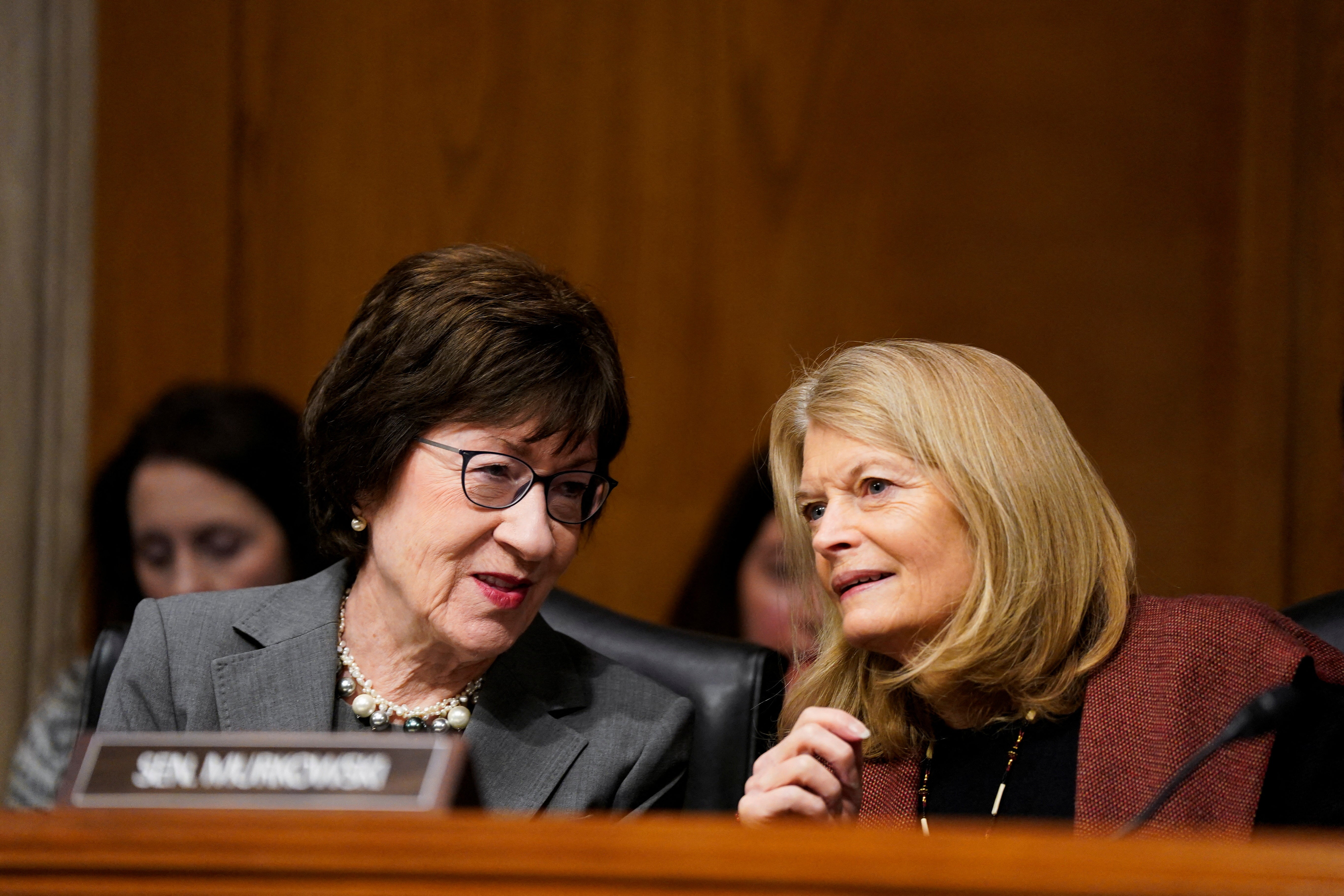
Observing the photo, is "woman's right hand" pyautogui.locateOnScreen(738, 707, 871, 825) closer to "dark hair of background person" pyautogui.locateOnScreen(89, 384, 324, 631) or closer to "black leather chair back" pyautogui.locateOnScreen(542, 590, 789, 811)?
"black leather chair back" pyautogui.locateOnScreen(542, 590, 789, 811)

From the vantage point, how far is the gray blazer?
5.58ft

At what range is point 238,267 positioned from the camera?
11.5 feet

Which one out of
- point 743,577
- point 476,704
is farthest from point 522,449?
point 743,577

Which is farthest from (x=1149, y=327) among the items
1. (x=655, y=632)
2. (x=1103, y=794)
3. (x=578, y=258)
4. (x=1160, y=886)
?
(x=1160, y=886)

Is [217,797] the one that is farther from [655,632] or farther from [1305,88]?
[1305,88]

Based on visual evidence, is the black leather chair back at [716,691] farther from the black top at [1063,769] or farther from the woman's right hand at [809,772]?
the woman's right hand at [809,772]

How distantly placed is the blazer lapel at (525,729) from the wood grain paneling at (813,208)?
1472mm

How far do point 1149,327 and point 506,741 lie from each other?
2.05 m

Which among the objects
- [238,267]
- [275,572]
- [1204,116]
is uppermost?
[1204,116]

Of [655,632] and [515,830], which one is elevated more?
[515,830]

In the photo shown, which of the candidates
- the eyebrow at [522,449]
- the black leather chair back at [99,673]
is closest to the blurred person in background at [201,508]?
the black leather chair back at [99,673]

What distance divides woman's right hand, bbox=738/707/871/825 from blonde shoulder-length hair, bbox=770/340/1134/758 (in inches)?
6.6

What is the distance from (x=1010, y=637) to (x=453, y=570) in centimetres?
68

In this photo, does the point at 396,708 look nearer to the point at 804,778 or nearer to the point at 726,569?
the point at 804,778
